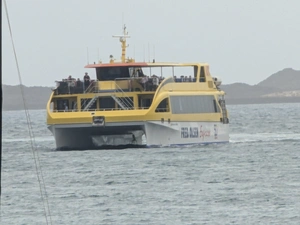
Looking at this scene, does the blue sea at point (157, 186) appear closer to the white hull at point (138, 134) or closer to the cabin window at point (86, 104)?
the white hull at point (138, 134)

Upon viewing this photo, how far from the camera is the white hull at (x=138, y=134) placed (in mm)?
42906

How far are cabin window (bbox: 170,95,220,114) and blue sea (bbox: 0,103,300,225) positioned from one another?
5.95ft

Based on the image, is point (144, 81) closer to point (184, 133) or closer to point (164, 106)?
point (164, 106)

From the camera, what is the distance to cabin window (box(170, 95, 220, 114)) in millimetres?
44734

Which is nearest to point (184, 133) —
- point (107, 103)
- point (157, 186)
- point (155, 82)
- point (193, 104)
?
point (193, 104)

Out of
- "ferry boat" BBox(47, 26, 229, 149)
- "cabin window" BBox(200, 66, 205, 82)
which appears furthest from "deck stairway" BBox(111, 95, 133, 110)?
"cabin window" BBox(200, 66, 205, 82)

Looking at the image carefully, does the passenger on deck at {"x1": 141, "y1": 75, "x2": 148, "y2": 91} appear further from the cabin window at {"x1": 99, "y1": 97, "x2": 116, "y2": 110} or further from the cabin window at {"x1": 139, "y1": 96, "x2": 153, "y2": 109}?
the cabin window at {"x1": 99, "y1": 97, "x2": 116, "y2": 110}

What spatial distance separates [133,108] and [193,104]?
12.9 ft

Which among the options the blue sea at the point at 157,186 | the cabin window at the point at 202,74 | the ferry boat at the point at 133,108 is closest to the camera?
the blue sea at the point at 157,186

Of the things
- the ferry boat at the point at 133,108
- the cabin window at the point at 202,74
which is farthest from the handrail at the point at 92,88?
the cabin window at the point at 202,74

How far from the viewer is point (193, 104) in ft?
152

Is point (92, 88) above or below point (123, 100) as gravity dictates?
above

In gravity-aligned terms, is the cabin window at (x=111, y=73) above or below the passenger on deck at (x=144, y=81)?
above

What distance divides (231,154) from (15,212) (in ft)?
67.5
